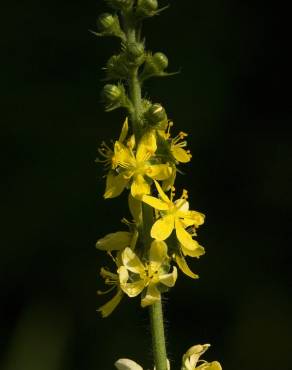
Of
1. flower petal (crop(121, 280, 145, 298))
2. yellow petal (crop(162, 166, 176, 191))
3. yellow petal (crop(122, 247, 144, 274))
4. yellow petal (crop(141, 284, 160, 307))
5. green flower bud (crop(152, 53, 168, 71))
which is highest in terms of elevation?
green flower bud (crop(152, 53, 168, 71))

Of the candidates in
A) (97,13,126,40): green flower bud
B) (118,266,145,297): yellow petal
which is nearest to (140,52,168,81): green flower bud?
(97,13,126,40): green flower bud

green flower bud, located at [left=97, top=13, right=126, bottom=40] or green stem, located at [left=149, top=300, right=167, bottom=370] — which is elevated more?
green flower bud, located at [left=97, top=13, right=126, bottom=40]

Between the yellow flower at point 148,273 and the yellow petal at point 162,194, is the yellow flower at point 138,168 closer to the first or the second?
the yellow petal at point 162,194

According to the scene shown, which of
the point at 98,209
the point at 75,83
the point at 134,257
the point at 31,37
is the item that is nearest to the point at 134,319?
the point at 98,209

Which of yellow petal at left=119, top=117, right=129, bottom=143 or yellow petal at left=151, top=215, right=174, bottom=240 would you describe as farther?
yellow petal at left=119, top=117, right=129, bottom=143

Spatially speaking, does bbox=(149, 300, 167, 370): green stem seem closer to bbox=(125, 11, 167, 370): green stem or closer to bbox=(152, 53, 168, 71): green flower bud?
bbox=(125, 11, 167, 370): green stem

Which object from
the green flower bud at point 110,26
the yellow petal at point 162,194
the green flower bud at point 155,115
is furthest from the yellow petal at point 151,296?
the green flower bud at point 110,26
